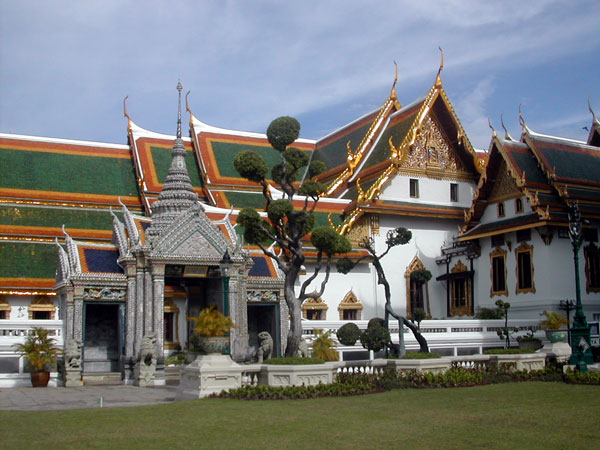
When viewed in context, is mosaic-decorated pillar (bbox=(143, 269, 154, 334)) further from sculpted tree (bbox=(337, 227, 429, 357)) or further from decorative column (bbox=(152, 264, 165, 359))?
sculpted tree (bbox=(337, 227, 429, 357))

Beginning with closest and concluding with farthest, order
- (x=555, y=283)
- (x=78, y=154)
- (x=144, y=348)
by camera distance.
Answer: (x=144, y=348), (x=555, y=283), (x=78, y=154)

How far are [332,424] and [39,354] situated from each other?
8.71 metres

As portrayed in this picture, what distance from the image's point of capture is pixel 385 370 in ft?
44.5

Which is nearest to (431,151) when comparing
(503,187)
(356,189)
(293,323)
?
(356,189)

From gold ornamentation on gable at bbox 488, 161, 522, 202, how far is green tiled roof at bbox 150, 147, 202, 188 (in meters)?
11.2

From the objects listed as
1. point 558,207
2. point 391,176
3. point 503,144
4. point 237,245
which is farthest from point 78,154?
point 558,207

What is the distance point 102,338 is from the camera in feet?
58.0

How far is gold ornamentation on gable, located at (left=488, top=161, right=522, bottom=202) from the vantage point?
2344cm

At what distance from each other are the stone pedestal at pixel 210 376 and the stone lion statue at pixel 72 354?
4435 mm

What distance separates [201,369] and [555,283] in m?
13.4

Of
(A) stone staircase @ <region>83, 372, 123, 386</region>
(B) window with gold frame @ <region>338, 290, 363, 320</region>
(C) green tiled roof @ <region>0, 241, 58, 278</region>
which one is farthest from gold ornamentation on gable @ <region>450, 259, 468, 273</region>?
(C) green tiled roof @ <region>0, 241, 58, 278</region>

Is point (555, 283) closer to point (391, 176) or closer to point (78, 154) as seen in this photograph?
point (391, 176)

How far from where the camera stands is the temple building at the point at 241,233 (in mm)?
16703

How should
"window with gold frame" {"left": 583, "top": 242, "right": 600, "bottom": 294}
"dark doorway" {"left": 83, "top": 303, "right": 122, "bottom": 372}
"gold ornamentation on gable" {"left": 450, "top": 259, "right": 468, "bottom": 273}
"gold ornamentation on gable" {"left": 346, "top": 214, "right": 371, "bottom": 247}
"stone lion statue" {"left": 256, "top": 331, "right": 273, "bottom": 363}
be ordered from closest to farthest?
"stone lion statue" {"left": 256, "top": 331, "right": 273, "bottom": 363}, "dark doorway" {"left": 83, "top": 303, "right": 122, "bottom": 372}, "window with gold frame" {"left": 583, "top": 242, "right": 600, "bottom": 294}, "gold ornamentation on gable" {"left": 346, "top": 214, "right": 371, "bottom": 247}, "gold ornamentation on gable" {"left": 450, "top": 259, "right": 468, "bottom": 273}
